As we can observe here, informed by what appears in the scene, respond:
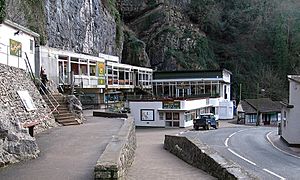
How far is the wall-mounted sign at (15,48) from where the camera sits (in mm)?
18094

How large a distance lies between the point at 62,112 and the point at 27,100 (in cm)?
384

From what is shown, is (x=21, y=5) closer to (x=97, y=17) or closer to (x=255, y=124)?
(x=97, y=17)

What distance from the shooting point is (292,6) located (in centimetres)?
7756

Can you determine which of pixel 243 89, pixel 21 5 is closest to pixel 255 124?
pixel 243 89

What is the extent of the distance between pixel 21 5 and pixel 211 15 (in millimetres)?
53170

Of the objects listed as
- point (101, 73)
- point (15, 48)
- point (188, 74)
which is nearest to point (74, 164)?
point (15, 48)

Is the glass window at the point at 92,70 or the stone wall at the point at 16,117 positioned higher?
the glass window at the point at 92,70

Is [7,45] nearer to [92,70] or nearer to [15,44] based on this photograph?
[15,44]

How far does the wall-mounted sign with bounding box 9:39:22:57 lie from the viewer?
18094 mm

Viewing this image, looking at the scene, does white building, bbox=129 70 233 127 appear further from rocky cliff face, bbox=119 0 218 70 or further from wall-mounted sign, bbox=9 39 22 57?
wall-mounted sign, bbox=9 39 22 57

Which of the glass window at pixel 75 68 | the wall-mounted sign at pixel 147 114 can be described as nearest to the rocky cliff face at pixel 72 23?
the glass window at pixel 75 68

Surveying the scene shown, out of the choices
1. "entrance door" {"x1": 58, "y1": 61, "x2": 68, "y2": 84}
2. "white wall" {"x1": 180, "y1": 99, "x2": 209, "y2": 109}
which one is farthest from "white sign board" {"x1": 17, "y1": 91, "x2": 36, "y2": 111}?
"white wall" {"x1": 180, "y1": 99, "x2": 209, "y2": 109}

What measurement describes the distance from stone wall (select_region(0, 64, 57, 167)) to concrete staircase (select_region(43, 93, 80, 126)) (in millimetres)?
729

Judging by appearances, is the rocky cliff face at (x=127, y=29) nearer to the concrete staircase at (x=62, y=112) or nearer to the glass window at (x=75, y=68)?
the glass window at (x=75, y=68)
